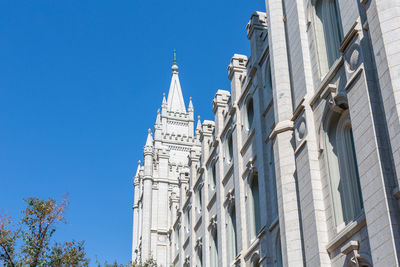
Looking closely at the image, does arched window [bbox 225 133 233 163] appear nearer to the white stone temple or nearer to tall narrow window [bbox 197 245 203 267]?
the white stone temple

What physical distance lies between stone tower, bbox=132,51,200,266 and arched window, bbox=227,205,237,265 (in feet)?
43.3

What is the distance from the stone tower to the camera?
1932 inches

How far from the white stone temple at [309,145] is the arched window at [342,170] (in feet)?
0.10

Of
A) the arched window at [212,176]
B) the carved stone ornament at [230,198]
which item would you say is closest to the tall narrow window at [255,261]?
the carved stone ornament at [230,198]

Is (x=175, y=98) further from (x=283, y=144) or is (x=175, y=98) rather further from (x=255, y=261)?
(x=283, y=144)

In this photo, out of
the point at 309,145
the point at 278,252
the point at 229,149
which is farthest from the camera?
the point at 229,149

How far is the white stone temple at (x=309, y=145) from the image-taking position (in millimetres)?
13625

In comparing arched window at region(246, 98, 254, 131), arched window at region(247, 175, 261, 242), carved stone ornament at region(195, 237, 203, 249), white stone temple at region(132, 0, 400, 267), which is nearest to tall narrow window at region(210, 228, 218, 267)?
white stone temple at region(132, 0, 400, 267)

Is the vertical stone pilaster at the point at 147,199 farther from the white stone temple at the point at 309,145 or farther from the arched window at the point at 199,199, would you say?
the white stone temple at the point at 309,145

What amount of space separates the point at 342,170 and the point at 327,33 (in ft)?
15.5

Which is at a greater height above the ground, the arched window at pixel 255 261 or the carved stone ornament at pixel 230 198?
the carved stone ornament at pixel 230 198

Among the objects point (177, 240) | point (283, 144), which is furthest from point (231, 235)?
point (177, 240)

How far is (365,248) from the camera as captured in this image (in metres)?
14.4

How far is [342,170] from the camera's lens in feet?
53.9
